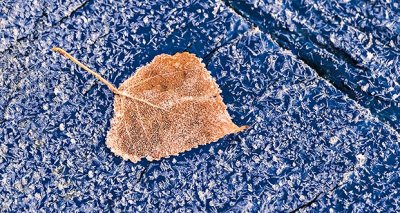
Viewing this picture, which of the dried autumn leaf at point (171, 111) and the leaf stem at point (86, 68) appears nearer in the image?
the dried autumn leaf at point (171, 111)

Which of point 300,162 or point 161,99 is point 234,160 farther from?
point 161,99

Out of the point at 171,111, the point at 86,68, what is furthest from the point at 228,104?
the point at 86,68

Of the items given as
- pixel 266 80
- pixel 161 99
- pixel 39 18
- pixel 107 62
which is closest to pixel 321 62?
pixel 266 80

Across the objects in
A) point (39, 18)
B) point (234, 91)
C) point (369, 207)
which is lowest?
point (369, 207)

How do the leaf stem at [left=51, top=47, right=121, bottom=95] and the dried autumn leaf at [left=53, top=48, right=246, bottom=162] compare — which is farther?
the leaf stem at [left=51, top=47, right=121, bottom=95]
